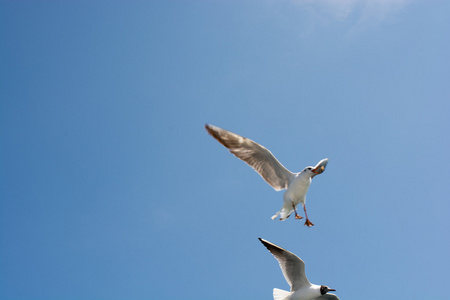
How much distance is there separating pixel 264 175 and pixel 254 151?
3.10 ft

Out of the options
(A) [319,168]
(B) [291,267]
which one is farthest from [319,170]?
(B) [291,267]

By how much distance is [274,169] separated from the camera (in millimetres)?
9867

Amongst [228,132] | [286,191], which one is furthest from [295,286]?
[228,132]

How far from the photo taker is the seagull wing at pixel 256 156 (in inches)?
351

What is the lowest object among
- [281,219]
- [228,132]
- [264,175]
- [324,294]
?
[324,294]

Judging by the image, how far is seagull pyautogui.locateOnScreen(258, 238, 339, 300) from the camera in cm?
970

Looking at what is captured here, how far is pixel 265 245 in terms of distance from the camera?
9.95m

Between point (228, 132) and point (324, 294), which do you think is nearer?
point (228, 132)

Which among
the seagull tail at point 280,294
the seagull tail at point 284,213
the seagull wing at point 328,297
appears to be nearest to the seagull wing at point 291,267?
the seagull tail at point 280,294

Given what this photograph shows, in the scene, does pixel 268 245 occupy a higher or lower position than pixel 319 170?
lower

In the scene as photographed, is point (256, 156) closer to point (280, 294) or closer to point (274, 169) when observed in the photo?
point (274, 169)

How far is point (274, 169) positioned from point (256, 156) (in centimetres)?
76

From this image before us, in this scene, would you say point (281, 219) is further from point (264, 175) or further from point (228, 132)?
point (228, 132)

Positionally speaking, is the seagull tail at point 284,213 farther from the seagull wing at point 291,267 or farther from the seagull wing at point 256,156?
the seagull wing at point 291,267
